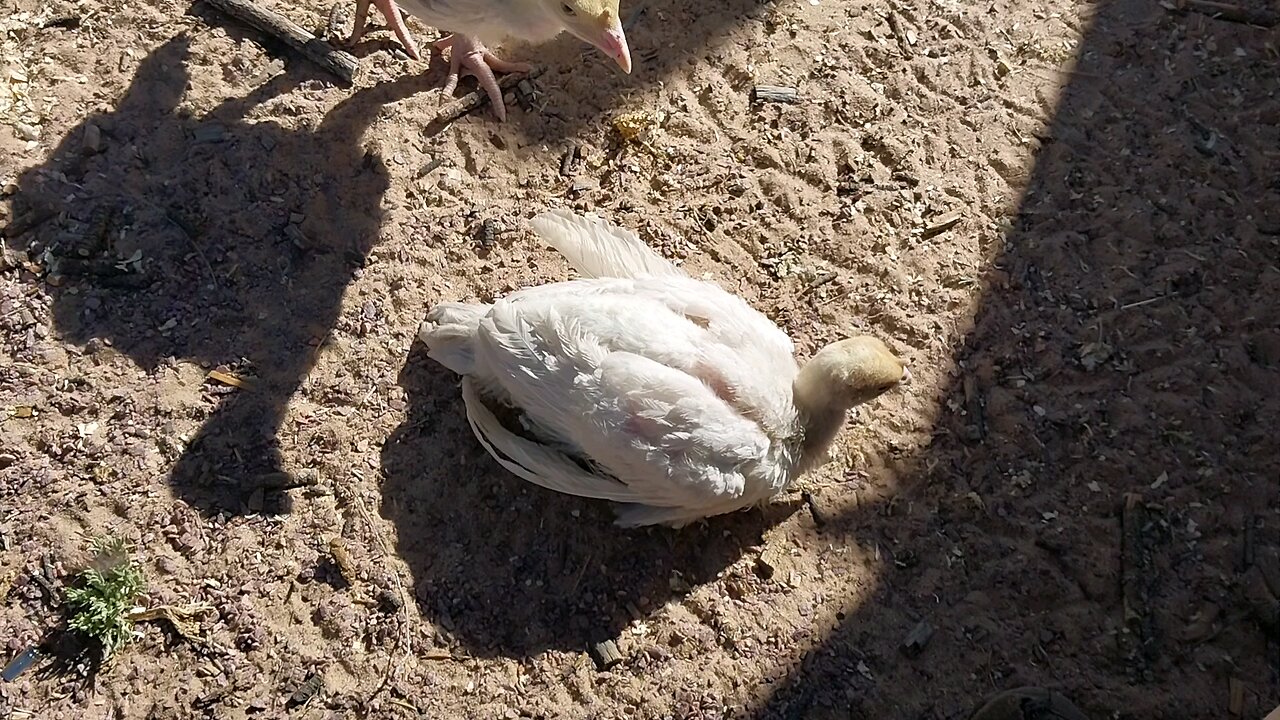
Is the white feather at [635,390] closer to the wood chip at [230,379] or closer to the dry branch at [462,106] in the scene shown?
the wood chip at [230,379]

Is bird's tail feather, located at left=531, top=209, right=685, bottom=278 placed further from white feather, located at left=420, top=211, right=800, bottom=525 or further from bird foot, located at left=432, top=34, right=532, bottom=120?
bird foot, located at left=432, top=34, right=532, bottom=120

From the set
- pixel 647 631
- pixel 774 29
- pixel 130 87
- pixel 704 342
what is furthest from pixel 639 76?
pixel 647 631

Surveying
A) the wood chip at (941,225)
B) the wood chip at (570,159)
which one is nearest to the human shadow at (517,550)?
the wood chip at (570,159)

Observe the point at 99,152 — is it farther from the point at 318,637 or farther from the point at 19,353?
the point at 318,637

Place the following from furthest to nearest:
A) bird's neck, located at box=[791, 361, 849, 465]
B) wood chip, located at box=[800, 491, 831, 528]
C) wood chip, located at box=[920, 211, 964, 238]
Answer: wood chip, located at box=[920, 211, 964, 238] < wood chip, located at box=[800, 491, 831, 528] < bird's neck, located at box=[791, 361, 849, 465]

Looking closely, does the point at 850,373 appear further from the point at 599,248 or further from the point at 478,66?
the point at 478,66

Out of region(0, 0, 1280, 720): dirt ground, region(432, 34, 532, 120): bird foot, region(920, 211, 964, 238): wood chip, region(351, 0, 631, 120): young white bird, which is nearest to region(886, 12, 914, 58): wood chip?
region(0, 0, 1280, 720): dirt ground
